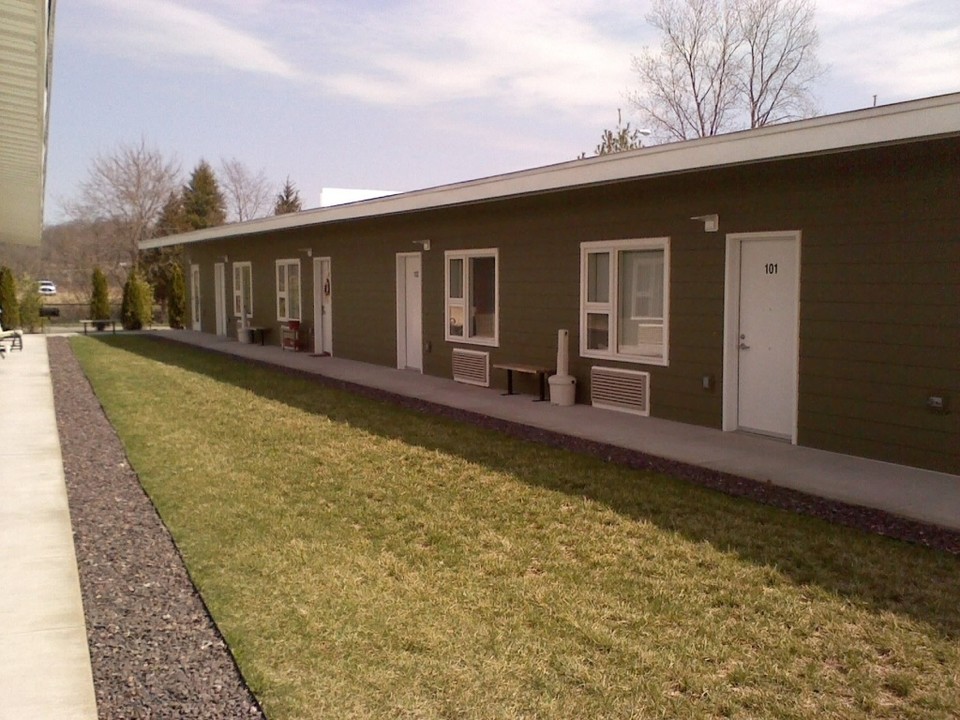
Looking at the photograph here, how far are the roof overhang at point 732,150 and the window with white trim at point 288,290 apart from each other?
697cm

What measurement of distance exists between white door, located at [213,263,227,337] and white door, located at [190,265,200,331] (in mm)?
1879

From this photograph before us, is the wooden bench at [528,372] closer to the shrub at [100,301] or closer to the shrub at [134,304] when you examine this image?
the shrub at [134,304]

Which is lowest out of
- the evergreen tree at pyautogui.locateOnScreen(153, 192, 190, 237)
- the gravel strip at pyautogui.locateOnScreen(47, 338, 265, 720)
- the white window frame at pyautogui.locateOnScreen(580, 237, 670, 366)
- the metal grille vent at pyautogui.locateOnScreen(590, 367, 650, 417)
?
the gravel strip at pyautogui.locateOnScreen(47, 338, 265, 720)

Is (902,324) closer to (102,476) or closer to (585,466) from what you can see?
(585,466)

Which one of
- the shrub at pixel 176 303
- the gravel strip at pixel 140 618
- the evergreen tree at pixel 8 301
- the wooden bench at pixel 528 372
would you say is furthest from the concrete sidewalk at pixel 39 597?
the shrub at pixel 176 303

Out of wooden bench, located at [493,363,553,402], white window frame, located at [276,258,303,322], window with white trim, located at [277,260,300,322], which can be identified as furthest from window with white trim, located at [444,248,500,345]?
window with white trim, located at [277,260,300,322]

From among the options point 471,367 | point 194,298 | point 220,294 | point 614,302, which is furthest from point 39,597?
point 194,298

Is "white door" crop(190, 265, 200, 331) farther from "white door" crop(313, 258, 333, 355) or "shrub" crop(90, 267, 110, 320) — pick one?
"white door" crop(313, 258, 333, 355)

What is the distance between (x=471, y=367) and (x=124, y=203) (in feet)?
110

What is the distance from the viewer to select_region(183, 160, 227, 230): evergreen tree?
1714 inches

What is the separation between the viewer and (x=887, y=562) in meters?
4.61

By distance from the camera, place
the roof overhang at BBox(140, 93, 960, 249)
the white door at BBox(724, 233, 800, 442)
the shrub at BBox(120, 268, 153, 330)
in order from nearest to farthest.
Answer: the roof overhang at BBox(140, 93, 960, 249) → the white door at BBox(724, 233, 800, 442) → the shrub at BBox(120, 268, 153, 330)

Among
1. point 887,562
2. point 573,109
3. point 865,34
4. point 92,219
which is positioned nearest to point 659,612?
point 887,562

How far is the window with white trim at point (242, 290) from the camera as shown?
68.8 ft
